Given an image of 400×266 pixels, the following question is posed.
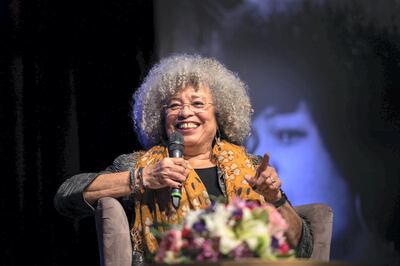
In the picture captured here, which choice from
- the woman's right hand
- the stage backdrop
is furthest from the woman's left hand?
the stage backdrop

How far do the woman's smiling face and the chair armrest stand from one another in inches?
17.8

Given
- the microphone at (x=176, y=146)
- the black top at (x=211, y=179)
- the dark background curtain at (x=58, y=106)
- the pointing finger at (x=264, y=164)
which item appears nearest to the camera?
the pointing finger at (x=264, y=164)

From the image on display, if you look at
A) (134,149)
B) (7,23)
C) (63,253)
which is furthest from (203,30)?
(63,253)

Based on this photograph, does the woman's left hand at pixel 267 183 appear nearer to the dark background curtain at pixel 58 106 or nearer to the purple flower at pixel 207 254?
the purple flower at pixel 207 254

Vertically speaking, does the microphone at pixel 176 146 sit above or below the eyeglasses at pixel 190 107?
below

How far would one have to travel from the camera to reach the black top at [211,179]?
8.18 ft

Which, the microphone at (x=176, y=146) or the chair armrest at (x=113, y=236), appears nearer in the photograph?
the chair armrest at (x=113, y=236)

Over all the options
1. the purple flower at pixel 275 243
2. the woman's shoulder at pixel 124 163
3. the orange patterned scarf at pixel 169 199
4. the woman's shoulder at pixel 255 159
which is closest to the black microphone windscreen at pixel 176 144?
the orange patterned scarf at pixel 169 199

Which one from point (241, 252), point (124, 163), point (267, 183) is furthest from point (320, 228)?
point (241, 252)

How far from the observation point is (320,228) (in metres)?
2.41

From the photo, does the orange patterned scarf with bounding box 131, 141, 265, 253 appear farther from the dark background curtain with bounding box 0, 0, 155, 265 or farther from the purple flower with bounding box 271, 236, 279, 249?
the purple flower with bounding box 271, 236, 279, 249

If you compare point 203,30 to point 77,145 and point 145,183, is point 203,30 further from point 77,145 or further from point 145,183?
point 145,183

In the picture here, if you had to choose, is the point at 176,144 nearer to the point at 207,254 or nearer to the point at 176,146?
the point at 176,146

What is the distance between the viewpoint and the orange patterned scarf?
235cm
